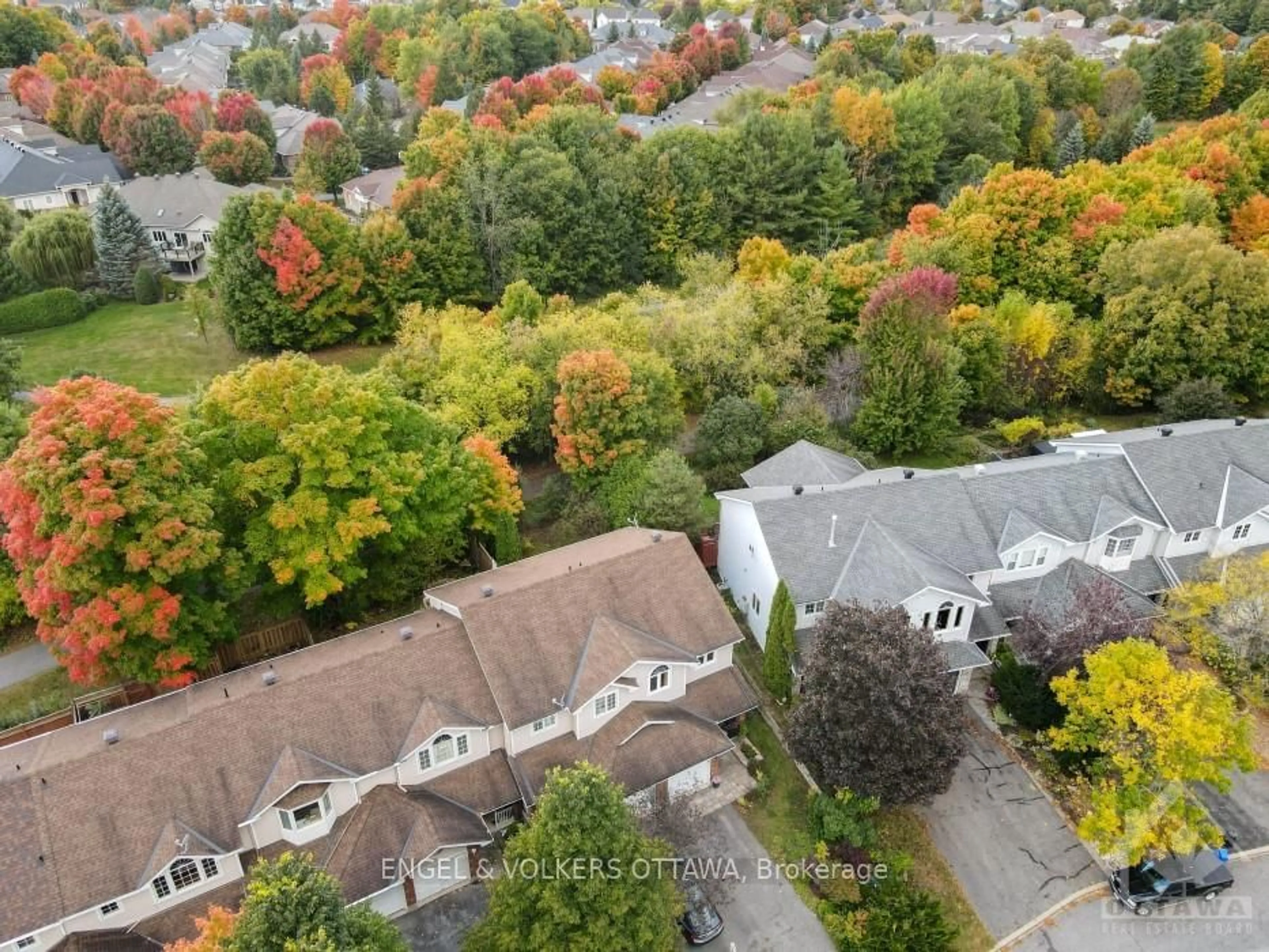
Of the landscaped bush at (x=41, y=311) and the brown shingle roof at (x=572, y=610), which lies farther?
the landscaped bush at (x=41, y=311)

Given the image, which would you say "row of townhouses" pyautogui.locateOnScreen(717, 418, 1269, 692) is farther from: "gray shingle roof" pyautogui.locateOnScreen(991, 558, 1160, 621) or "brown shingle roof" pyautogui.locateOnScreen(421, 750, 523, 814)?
"brown shingle roof" pyautogui.locateOnScreen(421, 750, 523, 814)

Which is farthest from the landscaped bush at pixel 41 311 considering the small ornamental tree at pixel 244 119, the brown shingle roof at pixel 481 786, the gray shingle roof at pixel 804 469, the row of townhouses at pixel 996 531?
the brown shingle roof at pixel 481 786

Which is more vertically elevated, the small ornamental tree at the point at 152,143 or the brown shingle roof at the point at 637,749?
the brown shingle roof at the point at 637,749

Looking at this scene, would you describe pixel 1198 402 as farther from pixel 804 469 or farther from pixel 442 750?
pixel 442 750

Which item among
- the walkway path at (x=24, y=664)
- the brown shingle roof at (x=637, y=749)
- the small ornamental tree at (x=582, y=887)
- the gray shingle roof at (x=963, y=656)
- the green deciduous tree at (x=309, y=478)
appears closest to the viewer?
the small ornamental tree at (x=582, y=887)

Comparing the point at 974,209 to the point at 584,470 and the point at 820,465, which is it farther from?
the point at 584,470

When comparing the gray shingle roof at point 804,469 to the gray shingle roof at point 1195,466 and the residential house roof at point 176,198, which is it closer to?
the gray shingle roof at point 1195,466

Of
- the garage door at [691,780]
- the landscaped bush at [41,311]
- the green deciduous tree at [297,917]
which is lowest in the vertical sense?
the landscaped bush at [41,311]
